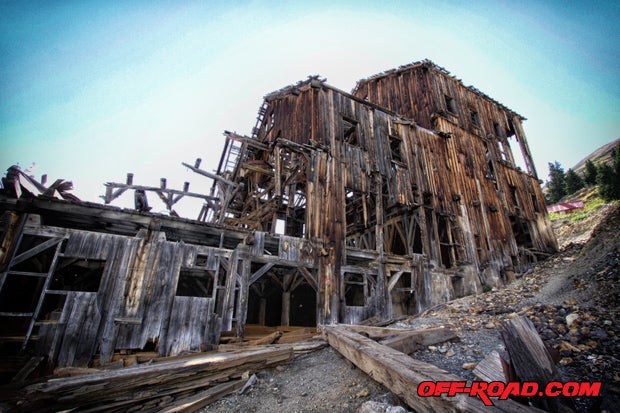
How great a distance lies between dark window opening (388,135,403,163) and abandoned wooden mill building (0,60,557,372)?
0.21 m

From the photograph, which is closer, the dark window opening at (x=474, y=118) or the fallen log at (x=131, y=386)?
the fallen log at (x=131, y=386)

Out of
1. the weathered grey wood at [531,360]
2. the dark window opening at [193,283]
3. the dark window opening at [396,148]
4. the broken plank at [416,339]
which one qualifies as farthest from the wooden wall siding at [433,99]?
the weathered grey wood at [531,360]

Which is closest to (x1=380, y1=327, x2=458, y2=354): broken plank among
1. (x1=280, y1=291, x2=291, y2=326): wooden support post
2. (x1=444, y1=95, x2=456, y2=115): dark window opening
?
(x1=280, y1=291, x2=291, y2=326): wooden support post

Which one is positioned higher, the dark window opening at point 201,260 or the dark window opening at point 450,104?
the dark window opening at point 450,104

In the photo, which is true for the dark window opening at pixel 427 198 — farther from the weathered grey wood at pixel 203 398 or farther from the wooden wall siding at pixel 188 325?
the weathered grey wood at pixel 203 398

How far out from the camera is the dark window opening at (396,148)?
16875 mm

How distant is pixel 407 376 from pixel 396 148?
16302 millimetres

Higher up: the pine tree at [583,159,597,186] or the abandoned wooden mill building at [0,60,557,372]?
the pine tree at [583,159,597,186]

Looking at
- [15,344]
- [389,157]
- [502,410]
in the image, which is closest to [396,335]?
[502,410]

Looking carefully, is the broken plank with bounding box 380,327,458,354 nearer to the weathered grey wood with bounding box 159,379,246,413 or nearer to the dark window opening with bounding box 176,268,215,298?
the weathered grey wood with bounding box 159,379,246,413

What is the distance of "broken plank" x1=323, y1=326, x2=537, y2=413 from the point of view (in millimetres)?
2285

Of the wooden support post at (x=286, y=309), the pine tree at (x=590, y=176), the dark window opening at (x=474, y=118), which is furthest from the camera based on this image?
the pine tree at (x=590, y=176)

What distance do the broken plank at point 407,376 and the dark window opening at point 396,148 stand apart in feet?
45.2

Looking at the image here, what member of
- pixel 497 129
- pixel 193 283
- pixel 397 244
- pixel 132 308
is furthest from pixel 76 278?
pixel 497 129
